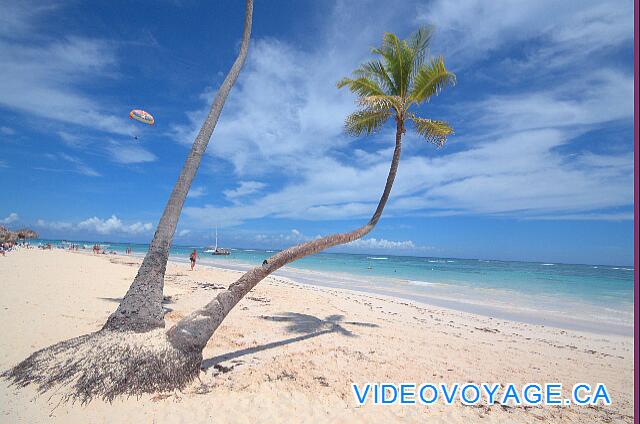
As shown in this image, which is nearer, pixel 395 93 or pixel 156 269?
pixel 156 269

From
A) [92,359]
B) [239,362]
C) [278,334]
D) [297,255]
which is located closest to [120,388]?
[92,359]

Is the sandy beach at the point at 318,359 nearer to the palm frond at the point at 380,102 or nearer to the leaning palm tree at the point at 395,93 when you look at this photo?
the leaning palm tree at the point at 395,93

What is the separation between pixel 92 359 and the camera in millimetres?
4512

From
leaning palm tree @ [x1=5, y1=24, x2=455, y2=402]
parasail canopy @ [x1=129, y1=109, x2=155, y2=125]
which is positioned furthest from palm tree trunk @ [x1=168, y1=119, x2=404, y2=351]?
parasail canopy @ [x1=129, y1=109, x2=155, y2=125]

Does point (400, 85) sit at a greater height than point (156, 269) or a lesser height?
greater

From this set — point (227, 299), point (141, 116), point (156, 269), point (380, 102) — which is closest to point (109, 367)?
point (156, 269)

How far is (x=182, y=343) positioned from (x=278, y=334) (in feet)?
11.3

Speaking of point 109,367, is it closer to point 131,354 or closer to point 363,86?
point 131,354

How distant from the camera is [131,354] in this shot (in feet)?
15.1

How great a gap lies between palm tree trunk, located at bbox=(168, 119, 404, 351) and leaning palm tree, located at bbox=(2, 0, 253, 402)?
0.22 m

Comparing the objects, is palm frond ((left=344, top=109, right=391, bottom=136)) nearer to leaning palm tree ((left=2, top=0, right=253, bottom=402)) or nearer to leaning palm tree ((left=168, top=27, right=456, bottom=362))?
leaning palm tree ((left=168, top=27, right=456, bottom=362))

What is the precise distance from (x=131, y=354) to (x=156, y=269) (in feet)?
4.65

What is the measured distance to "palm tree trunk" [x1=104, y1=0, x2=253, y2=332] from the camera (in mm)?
5211

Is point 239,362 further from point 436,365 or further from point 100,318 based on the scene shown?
point 100,318
